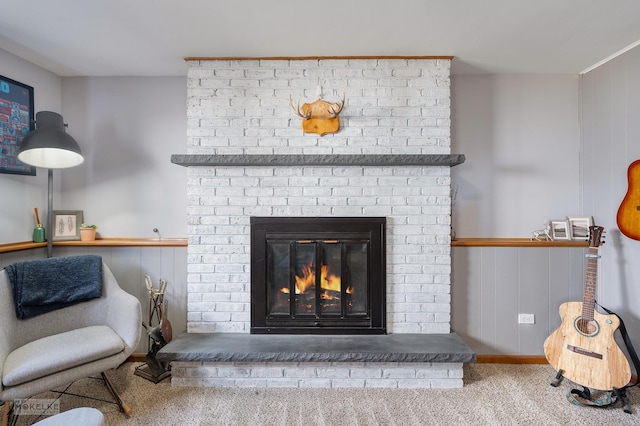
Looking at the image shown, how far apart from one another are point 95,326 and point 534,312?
334 cm

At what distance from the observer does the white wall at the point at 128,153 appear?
9.57ft

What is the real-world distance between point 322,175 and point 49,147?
76.0 inches

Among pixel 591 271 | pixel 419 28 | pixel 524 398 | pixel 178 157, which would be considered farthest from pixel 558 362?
pixel 178 157

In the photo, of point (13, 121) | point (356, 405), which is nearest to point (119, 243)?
point (13, 121)

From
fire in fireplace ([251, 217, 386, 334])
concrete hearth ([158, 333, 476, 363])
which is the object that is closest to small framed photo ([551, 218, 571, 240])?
concrete hearth ([158, 333, 476, 363])

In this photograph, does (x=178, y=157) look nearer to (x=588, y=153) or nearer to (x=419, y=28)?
(x=419, y=28)

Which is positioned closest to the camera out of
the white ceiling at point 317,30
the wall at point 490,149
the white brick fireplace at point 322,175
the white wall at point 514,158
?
the white ceiling at point 317,30

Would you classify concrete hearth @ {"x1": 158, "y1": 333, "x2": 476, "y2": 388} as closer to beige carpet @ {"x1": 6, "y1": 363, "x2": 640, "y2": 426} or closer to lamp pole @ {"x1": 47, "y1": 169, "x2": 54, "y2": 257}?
beige carpet @ {"x1": 6, "y1": 363, "x2": 640, "y2": 426}

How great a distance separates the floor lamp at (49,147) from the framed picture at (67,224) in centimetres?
13

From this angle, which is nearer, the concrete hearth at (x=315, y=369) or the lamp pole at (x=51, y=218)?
the concrete hearth at (x=315, y=369)

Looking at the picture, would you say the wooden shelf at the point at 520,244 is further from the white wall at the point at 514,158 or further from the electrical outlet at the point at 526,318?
the electrical outlet at the point at 526,318

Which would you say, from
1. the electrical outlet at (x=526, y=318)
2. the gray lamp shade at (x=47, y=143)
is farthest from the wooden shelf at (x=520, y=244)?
the gray lamp shade at (x=47, y=143)

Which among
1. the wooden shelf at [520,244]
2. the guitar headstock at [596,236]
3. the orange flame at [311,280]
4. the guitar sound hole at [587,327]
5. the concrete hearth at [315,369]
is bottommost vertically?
the concrete hearth at [315,369]

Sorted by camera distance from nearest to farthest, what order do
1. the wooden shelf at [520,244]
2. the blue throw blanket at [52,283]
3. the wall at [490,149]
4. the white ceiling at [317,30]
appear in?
1. the white ceiling at [317,30]
2. the blue throw blanket at [52,283]
3. the wooden shelf at [520,244]
4. the wall at [490,149]
